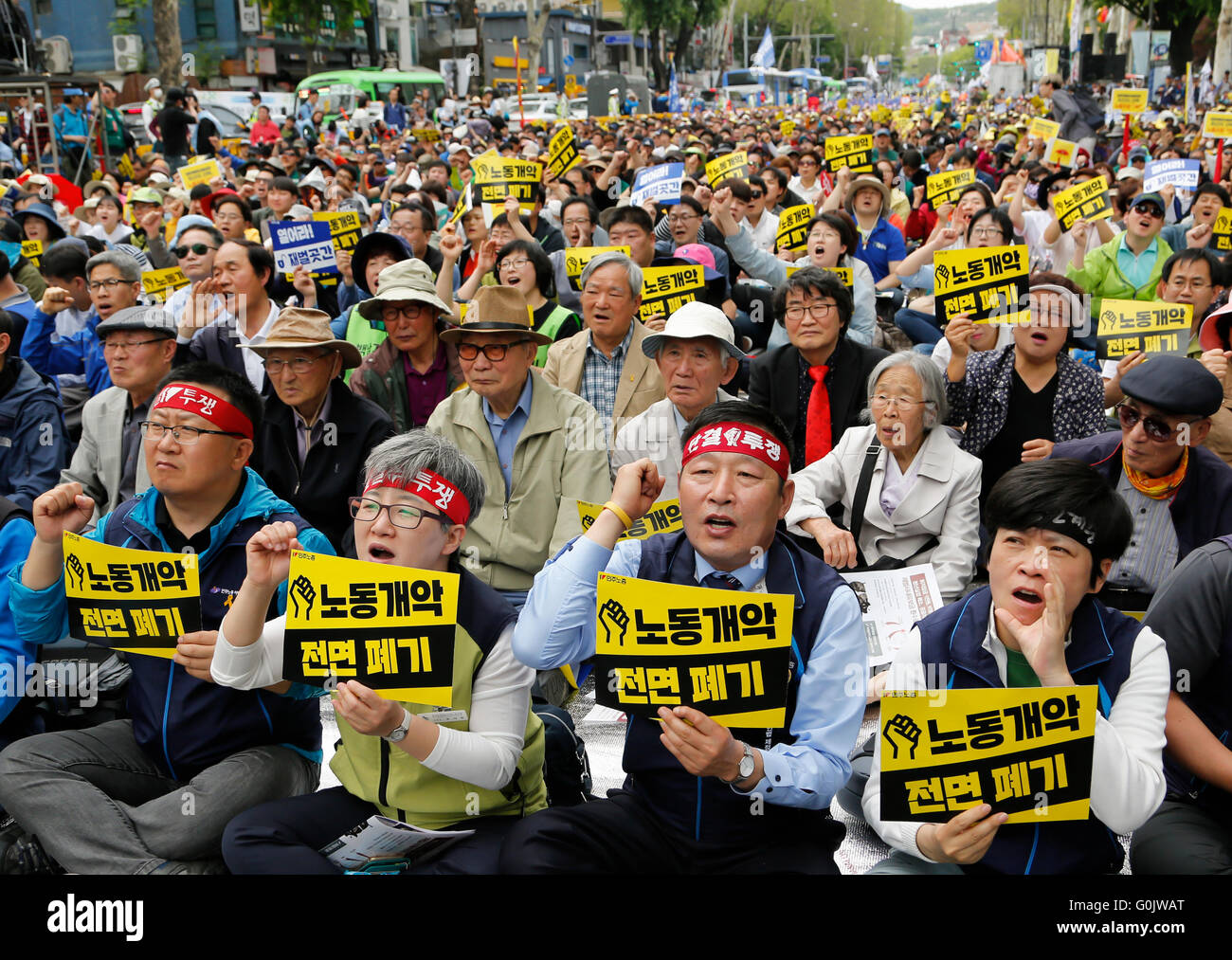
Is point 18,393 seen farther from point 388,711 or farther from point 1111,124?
point 1111,124

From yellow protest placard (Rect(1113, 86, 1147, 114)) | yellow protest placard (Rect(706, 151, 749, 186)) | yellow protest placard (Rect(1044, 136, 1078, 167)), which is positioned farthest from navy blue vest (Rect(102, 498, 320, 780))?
yellow protest placard (Rect(1113, 86, 1147, 114))

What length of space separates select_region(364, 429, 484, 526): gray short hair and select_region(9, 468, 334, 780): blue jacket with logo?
419 millimetres

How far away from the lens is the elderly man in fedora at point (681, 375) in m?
4.71

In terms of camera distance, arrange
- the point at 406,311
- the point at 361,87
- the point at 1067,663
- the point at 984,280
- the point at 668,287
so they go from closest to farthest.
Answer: the point at 1067,663 → the point at 406,311 → the point at 984,280 → the point at 668,287 → the point at 361,87

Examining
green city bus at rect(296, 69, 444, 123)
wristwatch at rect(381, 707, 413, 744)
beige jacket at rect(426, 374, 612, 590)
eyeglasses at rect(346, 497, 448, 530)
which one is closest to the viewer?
wristwatch at rect(381, 707, 413, 744)

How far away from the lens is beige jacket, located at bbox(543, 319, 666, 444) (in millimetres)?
5656

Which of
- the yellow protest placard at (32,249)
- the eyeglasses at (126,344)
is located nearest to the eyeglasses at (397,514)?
the eyeglasses at (126,344)

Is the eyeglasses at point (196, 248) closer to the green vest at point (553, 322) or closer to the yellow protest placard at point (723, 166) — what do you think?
the green vest at point (553, 322)

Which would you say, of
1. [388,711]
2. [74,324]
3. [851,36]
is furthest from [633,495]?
[851,36]

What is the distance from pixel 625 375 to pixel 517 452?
1.16 meters

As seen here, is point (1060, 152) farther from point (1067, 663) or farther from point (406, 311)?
point (1067, 663)

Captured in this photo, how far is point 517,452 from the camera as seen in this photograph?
472 centimetres

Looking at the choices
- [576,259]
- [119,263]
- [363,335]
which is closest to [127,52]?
[119,263]

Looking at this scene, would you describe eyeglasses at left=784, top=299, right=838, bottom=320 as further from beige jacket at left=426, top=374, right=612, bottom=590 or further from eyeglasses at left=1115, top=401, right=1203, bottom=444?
eyeglasses at left=1115, top=401, right=1203, bottom=444
